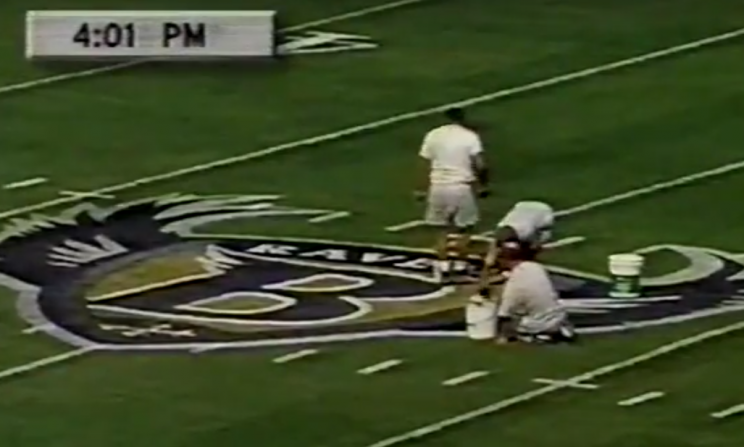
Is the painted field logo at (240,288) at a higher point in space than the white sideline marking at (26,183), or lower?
lower

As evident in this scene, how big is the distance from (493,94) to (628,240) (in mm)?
4895

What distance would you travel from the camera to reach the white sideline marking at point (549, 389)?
19469 mm

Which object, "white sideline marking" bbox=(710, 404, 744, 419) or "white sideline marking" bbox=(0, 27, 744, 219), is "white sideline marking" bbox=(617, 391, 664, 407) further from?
"white sideline marking" bbox=(0, 27, 744, 219)

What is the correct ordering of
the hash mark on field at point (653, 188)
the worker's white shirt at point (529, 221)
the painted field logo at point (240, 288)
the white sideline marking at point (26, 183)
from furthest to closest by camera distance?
the white sideline marking at point (26, 183), the hash mark on field at point (653, 188), the painted field logo at point (240, 288), the worker's white shirt at point (529, 221)

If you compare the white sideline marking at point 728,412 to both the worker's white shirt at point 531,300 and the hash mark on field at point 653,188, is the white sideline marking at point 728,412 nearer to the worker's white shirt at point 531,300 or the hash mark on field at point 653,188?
the worker's white shirt at point 531,300

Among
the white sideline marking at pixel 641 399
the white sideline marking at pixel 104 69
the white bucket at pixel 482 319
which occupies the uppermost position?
the white sideline marking at pixel 104 69

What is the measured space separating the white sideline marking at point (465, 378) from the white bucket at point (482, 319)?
2.62 feet

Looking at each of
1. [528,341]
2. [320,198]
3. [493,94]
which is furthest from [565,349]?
[493,94]

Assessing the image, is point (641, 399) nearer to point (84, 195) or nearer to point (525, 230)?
point (525, 230)

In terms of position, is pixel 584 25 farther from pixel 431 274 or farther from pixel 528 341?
pixel 528 341

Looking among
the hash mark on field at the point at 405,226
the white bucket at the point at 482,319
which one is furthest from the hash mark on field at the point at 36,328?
the hash mark on field at the point at 405,226

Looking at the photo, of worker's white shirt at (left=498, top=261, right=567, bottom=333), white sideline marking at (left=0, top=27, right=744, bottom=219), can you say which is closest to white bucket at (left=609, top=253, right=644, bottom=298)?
worker's white shirt at (left=498, top=261, right=567, bottom=333)

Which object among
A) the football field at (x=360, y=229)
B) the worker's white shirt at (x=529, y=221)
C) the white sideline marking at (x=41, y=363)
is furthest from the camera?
the worker's white shirt at (x=529, y=221)

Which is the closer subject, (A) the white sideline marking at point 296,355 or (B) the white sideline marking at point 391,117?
(A) the white sideline marking at point 296,355
